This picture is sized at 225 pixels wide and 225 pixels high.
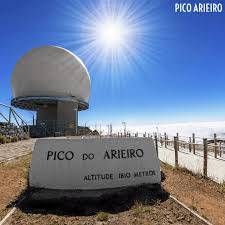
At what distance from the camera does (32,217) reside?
20.4 ft

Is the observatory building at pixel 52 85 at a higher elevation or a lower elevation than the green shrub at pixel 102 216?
higher

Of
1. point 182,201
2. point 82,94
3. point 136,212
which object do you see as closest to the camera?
point 136,212

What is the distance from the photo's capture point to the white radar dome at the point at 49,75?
1745 inches

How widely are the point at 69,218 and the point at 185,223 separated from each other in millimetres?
2261

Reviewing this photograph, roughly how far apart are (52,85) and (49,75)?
4.88 ft

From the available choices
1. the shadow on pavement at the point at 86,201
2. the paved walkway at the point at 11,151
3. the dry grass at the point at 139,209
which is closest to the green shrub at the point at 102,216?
the shadow on pavement at the point at 86,201

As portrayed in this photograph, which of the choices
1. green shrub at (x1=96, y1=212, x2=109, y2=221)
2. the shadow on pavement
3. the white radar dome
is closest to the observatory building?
the white radar dome

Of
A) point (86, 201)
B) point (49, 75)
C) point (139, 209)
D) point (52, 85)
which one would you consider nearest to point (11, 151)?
point (86, 201)

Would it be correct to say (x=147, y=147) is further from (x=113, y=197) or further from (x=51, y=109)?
(x=51, y=109)

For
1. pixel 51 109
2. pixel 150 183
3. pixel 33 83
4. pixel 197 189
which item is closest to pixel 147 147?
pixel 150 183

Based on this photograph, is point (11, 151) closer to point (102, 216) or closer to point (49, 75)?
point (102, 216)

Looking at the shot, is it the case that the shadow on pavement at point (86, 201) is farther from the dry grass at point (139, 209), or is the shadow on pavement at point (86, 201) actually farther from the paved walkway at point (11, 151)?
the paved walkway at point (11, 151)

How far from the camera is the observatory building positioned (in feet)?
145

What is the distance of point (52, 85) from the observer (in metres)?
44.4
